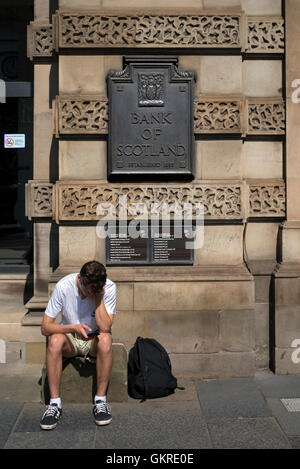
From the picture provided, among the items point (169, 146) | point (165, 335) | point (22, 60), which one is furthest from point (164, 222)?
point (22, 60)

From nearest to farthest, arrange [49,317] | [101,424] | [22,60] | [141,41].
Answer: [101,424] < [49,317] < [141,41] < [22,60]

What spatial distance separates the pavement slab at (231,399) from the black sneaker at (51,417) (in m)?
1.35

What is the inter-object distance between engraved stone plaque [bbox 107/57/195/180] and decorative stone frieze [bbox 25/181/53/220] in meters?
0.86

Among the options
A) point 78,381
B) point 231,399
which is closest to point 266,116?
point 231,399

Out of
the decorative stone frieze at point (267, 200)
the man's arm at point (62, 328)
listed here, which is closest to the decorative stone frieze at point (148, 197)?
the decorative stone frieze at point (267, 200)

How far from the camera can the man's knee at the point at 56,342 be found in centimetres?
551

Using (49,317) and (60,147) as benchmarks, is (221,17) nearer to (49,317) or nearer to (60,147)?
(60,147)

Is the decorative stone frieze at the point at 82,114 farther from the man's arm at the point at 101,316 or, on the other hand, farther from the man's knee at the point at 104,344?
the man's knee at the point at 104,344

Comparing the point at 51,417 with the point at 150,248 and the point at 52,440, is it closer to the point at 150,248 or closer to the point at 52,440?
the point at 52,440

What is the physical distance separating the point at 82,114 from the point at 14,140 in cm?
162

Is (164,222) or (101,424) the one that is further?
(164,222)

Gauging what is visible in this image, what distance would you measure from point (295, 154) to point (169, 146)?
4.83ft

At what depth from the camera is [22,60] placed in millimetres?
7941

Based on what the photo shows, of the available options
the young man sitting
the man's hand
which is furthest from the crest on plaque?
the man's hand
